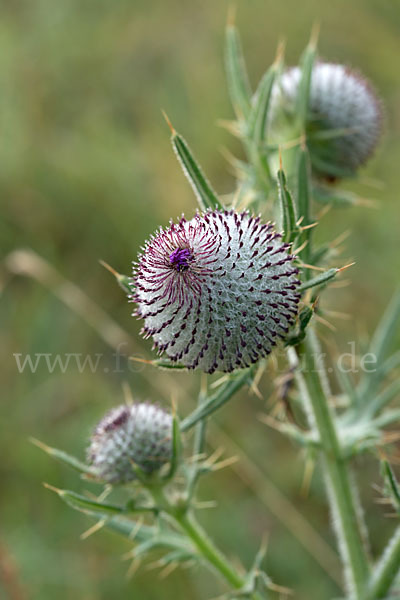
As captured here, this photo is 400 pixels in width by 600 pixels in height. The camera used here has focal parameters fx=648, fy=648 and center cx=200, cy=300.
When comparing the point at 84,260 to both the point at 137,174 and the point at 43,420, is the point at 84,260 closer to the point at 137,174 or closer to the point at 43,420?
the point at 137,174

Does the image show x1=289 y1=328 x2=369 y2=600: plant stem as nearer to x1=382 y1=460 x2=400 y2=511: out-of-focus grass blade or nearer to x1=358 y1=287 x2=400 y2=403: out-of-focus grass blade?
x1=358 y1=287 x2=400 y2=403: out-of-focus grass blade

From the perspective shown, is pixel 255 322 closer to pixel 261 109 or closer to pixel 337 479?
pixel 261 109

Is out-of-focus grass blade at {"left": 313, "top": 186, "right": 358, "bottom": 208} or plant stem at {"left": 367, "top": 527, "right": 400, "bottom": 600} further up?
out-of-focus grass blade at {"left": 313, "top": 186, "right": 358, "bottom": 208}

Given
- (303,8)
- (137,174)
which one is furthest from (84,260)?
(303,8)

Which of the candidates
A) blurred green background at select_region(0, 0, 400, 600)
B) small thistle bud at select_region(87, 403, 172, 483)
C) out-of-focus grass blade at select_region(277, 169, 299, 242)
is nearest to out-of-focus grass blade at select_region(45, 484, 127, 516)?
small thistle bud at select_region(87, 403, 172, 483)

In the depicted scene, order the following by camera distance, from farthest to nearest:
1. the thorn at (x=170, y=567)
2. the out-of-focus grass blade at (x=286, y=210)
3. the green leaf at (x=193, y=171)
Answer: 1. the thorn at (x=170, y=567)
2. the green leaf at (x=193, y=171)
3. the out-of-focus grass blade at (x=286, y=210)

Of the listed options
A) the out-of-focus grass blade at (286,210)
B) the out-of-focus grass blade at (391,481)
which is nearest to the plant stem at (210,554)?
the out-of-focus grass blade at (391,481)

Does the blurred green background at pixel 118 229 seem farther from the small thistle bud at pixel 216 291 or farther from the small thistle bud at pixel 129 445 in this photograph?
the small thistle bud at pixel 216 291
